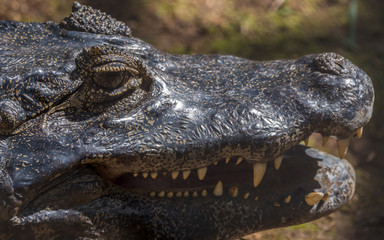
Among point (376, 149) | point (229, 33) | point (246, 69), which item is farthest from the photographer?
point (229, 33)

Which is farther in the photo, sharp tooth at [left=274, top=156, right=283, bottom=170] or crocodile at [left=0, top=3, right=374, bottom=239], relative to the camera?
sharp tooth at [left=274, top=156, right=283, bottom=170]

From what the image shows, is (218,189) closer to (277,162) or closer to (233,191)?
(233,191)

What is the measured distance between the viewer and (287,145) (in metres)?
2.35

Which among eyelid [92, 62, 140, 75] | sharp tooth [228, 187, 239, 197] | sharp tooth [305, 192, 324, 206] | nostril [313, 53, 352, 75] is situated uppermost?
eyelid [92, 62, 140, 75]

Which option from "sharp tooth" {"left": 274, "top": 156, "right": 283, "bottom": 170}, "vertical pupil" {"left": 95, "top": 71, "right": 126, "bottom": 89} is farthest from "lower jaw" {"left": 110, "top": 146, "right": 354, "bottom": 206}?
"vertical pupil" {"left": 95, "top": 71, "right": 126, "bottom": 89}

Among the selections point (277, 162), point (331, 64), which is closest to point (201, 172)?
point (277, 162)

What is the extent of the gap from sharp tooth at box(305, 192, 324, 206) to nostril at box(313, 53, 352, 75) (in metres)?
0.57

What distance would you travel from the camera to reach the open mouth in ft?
7.86

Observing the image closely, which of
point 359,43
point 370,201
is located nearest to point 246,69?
Result: point 370,201

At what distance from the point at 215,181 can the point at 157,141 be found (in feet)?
1.21

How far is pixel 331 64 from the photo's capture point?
99.3 inches

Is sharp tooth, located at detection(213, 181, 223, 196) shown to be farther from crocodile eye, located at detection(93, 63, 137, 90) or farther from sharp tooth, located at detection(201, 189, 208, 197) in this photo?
crocodile eye, located at detection(93, 63, 137, 90)

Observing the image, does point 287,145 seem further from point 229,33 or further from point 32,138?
point 229,33

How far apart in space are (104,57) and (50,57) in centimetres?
28
